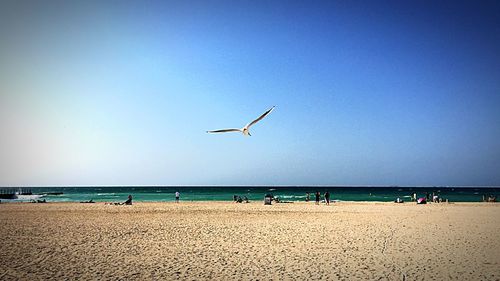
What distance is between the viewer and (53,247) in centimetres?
1146

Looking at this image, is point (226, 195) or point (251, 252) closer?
point (251, 252)

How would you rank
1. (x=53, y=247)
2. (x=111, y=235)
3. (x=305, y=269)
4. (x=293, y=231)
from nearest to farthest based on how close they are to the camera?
(x=305, y=269)
(x=53, y=247)
(x=111, y=235)
(x=293, y=231)

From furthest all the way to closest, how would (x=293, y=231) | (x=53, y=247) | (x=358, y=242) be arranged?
(x=293, y=231) < (x=358, y=242) < (x=53, y=247)

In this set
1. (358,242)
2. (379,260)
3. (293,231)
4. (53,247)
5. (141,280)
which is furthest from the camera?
(293,231)

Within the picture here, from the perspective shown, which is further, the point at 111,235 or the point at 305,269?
the point at 111,235

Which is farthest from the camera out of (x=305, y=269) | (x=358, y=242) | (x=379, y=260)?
(x=358, y=242)

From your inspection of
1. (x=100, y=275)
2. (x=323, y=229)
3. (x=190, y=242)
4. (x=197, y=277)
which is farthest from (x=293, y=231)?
(x=100, y=275)

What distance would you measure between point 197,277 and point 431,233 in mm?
10662

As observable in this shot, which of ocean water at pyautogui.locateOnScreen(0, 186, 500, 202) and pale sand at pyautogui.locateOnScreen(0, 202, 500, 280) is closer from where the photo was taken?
pale sand at pyautogui.locateOnScreen(0, 202, 500, 280)

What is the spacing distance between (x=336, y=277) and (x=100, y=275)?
5.42 metres

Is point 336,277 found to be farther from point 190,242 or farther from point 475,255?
point 190,242

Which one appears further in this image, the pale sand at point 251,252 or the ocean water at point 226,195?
the ocean water at point 226,195

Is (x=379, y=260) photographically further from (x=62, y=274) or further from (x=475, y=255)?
(x=62, y=274)

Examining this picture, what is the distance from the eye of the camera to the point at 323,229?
15586 millimetres
